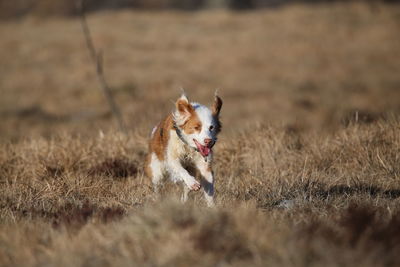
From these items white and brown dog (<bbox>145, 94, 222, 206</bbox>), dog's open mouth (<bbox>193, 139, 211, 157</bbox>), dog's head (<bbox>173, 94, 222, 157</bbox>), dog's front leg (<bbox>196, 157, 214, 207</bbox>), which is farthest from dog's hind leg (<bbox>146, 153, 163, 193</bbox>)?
dog's open mouth (<bbox>193, 139, 211, 157</bbox>)

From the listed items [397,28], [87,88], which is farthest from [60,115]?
[397,28]

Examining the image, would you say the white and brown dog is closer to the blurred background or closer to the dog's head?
the dog's head

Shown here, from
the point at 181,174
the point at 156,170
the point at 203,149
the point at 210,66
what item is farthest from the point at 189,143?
the point at 210,66

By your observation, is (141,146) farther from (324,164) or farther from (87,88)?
(87,88)

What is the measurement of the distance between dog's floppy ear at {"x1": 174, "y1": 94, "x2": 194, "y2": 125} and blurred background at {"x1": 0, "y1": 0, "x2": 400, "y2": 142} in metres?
5.71

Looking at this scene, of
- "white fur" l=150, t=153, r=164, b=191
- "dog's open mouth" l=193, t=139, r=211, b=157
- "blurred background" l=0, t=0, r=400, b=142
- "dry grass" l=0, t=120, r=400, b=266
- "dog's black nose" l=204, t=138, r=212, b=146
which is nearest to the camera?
"dry grass" l=0, t=120, r=400, b=266

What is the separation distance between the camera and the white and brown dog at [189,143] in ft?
16.1

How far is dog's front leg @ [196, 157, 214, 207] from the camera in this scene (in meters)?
5.05

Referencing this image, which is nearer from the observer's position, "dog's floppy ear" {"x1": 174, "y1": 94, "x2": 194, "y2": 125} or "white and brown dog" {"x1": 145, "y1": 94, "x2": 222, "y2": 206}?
"white and brown dog" {"x1": 145, "y1": 94, "x2": 222, "y2": 206}

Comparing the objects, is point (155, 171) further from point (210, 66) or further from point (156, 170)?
point (210, 66)

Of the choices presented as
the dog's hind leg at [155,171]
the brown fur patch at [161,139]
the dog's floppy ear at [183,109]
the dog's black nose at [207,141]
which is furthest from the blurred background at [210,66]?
the dog's black nose at [207,141]

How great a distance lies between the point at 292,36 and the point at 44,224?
67.5ft

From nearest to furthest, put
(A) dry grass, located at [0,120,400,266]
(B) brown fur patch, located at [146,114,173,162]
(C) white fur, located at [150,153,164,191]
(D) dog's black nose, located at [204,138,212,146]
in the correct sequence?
(A) dry grass, located at [0,120,400,266]
(D) dog's black nose, located at [204,138,212,146]
(B) brown fur patch, located at [146,114,173,162]
(C) white fur, located at [150,153,164,191]

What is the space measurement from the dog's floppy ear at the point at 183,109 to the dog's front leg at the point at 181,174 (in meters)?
0.39
